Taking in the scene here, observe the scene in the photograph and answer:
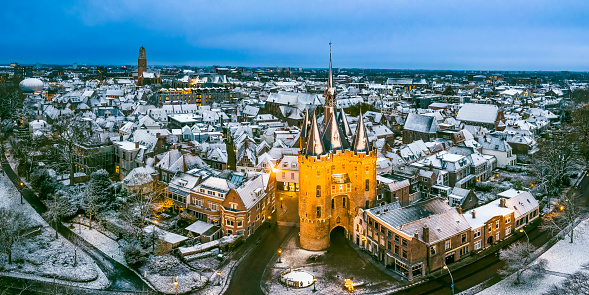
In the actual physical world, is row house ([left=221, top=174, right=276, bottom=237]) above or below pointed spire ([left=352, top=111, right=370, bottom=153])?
below

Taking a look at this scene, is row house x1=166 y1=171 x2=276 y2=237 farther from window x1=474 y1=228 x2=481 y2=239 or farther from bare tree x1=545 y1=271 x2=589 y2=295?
bare tree x1=545 y1=271 x2=589 y2=295

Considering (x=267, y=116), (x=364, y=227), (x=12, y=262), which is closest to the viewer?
(x=12, y=262)

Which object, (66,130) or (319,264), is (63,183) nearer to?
(66,130)

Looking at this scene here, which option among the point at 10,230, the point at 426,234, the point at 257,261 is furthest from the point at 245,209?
the point at 10,230

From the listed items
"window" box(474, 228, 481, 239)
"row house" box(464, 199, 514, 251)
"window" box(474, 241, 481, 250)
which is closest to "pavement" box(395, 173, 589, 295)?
"window" box(474, 241, 481, 250)

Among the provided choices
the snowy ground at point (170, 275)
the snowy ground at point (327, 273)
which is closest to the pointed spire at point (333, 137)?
the snowy ground at point (327, 273)

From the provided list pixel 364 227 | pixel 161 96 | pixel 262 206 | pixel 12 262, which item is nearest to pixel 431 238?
pixel 364 227

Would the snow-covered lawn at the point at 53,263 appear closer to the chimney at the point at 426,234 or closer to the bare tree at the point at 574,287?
the chimney at the point at 426,234

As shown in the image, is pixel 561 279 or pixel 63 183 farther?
pixel 63 183
